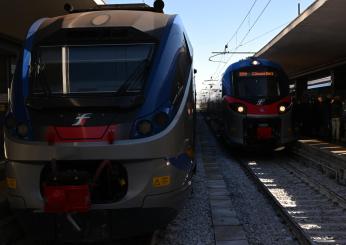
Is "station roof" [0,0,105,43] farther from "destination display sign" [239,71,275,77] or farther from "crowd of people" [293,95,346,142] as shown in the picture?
"crowd of people" [293,95,346,142]

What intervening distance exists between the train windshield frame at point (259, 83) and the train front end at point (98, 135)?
806 cm

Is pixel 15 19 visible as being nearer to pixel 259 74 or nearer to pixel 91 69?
pixel 91 69

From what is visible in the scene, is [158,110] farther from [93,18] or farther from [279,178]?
[279,178]

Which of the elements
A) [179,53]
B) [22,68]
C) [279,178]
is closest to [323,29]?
[279,178]

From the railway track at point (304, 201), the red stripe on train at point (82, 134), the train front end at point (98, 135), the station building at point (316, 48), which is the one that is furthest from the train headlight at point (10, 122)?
the station building at point (316, 48)

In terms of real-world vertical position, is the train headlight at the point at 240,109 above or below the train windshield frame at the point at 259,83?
below

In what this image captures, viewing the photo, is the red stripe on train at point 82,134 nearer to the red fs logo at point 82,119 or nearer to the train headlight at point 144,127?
the red fs logo at point 82,119

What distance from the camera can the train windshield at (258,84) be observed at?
44.7ft

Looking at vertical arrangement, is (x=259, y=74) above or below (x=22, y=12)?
below

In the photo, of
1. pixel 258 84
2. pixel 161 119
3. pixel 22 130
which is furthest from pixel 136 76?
pixel 258 84

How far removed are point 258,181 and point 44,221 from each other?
5.97 m

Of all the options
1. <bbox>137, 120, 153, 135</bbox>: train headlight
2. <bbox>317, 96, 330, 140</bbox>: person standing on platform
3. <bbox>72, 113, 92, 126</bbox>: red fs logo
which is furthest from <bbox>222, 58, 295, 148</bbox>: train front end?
<bbox>72, 113, 92, 126</bbox>: red fs logo

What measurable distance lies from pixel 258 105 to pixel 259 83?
0.78 meters

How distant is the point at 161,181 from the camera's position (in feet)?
16.8
